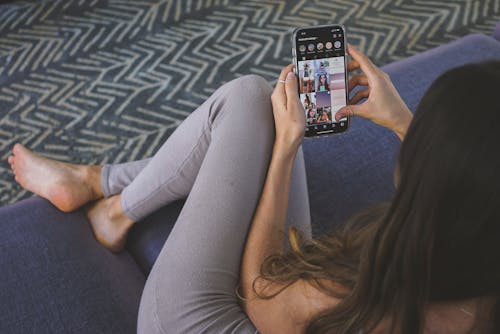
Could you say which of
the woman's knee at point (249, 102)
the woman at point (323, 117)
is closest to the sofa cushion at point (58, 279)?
the woman's knee at point (249, 102)

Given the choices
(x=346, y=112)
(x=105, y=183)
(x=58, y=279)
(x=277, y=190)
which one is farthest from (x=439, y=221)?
(x=105, y=183)

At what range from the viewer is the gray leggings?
82cm

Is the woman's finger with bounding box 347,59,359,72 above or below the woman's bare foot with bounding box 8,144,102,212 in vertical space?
above

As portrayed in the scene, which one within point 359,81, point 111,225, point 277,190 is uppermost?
point 359,81

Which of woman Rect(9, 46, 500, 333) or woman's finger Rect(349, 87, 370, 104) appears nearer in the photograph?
woman Rect(9, 46, 500, 333)

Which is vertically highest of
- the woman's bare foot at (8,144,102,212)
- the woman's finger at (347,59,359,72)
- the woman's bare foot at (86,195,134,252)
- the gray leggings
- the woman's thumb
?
the woman's finger at (347,59,359,72)

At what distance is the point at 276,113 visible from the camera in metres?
0.97

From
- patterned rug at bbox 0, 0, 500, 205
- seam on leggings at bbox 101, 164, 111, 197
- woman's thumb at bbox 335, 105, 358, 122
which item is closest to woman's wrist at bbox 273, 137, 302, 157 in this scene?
woman's thumb at bbox 335, 105, 358, 122

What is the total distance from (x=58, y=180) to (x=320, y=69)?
60cm

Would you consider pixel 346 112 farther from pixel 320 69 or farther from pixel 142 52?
pixel 142 52

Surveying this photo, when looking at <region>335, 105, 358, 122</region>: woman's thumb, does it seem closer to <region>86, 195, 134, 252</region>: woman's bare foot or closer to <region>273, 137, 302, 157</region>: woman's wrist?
<region>273, 137, 302, 157</region>: woman's wrist

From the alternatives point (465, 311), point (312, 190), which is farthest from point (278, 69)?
point (465, 311)

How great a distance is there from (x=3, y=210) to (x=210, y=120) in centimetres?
43

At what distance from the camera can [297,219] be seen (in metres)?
0.97
